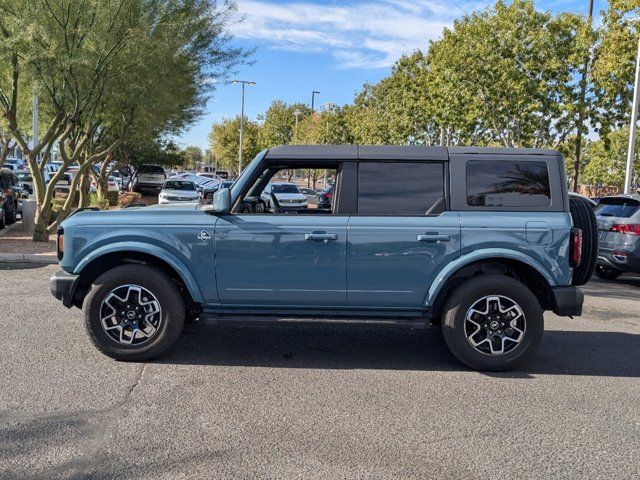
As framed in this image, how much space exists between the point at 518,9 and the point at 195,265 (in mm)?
17923

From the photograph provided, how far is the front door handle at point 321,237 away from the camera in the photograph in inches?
197

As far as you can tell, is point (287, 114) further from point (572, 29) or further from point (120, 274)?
point (120, 274)

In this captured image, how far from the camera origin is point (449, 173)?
518 cm

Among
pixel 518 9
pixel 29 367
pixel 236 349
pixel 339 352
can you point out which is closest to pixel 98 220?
pixel 29 367

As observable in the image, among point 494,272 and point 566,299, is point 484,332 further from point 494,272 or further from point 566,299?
point 566,299

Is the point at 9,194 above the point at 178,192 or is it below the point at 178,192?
below

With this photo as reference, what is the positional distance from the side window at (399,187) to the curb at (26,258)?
8095 millimetres

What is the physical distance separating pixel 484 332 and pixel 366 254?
125cm

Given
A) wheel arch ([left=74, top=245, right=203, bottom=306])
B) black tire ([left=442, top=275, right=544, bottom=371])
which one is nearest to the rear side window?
black tire ([left=442, top=275, right=544, bottom=371])

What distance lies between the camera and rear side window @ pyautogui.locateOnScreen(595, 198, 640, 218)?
34.2ft

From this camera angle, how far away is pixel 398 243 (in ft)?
16.5

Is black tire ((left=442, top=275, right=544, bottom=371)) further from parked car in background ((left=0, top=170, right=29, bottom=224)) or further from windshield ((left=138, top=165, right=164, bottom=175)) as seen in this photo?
windshield ((left=138, top=165, right=164, bottom=175))

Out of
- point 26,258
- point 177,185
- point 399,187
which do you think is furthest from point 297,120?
point 399,187

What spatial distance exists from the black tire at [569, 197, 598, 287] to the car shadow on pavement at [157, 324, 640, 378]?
2.80 feet
